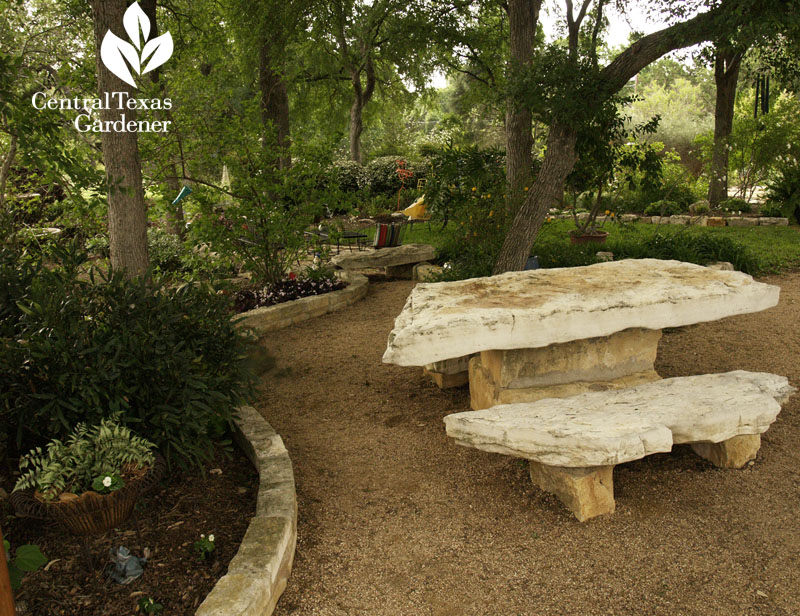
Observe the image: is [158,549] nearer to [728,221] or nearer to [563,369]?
[563,369]

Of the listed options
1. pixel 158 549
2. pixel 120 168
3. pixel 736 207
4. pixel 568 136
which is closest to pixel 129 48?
pixel 120 168

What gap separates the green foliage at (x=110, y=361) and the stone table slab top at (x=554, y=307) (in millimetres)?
986

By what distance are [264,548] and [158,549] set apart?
1.70 feet

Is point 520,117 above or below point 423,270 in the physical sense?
above

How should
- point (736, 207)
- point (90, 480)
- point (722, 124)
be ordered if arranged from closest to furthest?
1. point (90, 480)
2. point (736, 207)
3. point (722, 124)

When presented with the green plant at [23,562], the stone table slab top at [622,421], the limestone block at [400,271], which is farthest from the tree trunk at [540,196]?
the green plant at [23,562]

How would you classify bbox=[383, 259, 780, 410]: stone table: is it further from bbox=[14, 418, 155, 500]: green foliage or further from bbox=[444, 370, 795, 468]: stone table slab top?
bbox=[14, 418, 155, 500]: green foliage

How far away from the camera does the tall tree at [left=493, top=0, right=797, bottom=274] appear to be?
4.74 meters

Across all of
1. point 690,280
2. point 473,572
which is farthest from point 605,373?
point 473,572

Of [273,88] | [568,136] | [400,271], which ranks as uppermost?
[273,88]

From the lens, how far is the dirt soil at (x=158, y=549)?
2.35 metres

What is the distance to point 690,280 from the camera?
420 cm

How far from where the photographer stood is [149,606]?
7.53 feet

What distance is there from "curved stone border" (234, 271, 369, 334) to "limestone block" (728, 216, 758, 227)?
8968 mm
